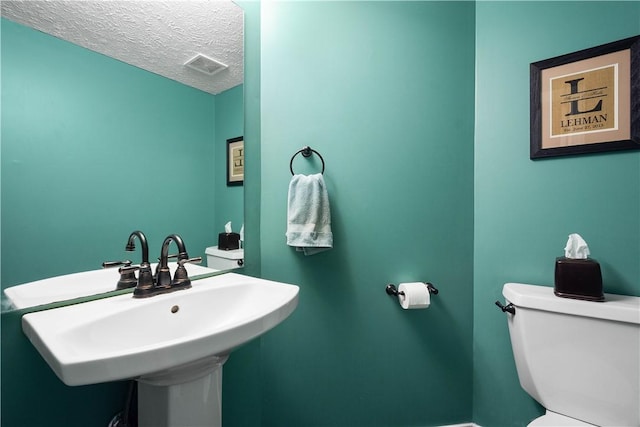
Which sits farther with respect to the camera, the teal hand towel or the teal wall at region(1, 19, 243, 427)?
the teal hand towel

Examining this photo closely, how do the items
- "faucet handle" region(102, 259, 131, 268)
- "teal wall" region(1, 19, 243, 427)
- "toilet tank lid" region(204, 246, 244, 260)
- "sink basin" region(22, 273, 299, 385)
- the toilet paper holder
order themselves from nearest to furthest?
"sink basin" region(22, 273, 299, 385)
"teal wall" region(1, 19, 243, 427)
"faucet handle" region(102, 259, 131, 268)
"toilet tank lid" region(204, 246, 244, 260)
the toilet paper holder

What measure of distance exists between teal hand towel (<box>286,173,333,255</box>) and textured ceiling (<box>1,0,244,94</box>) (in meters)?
0.50

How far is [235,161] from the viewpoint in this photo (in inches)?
40.7

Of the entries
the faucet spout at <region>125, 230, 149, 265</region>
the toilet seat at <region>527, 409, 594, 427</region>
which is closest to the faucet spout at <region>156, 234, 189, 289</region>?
the faucet spout at <region>125, 230, 149, 265</region>

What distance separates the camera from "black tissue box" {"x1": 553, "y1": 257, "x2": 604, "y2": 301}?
2.85ft

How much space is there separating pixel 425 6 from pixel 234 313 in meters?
1.50

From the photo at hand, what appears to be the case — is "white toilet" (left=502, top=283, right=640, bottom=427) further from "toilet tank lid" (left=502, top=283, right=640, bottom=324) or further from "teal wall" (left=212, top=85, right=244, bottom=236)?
"teal wall" (left=212, top=85, right=244, bottom=236)

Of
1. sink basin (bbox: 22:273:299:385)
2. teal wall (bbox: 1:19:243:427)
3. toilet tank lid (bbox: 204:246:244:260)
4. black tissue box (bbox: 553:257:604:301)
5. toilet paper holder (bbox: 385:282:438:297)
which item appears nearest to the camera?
sink basin (bbox: 22:273:299:385)

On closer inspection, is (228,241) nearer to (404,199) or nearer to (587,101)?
(404,199)

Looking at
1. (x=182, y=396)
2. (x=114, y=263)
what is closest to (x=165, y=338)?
(x=182, y=396)

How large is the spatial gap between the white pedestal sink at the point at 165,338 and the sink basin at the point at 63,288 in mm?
41

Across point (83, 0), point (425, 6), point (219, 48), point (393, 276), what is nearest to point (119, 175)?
point (83, 0)

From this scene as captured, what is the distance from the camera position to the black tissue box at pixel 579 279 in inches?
34.2

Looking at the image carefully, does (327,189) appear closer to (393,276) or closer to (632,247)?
(393,276)
